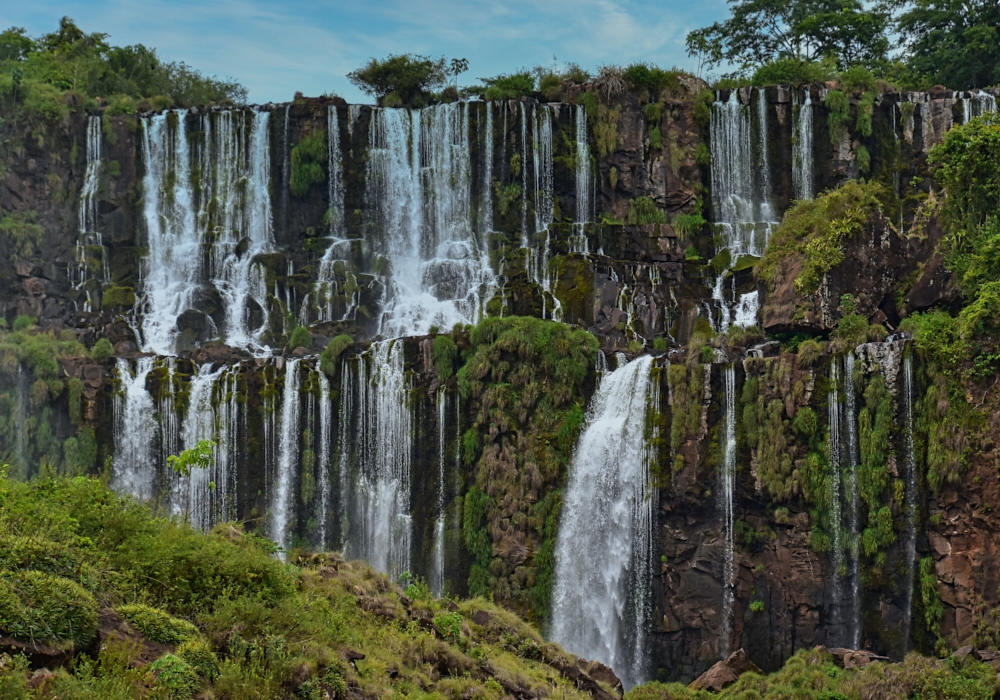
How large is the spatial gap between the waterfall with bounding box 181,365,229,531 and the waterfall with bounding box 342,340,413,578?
3897 mm

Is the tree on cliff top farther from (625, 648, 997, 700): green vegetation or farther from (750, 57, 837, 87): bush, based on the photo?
(625, 648, 997, 700): green vegetation

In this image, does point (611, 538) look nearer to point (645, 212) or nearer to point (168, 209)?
point (645, 212)

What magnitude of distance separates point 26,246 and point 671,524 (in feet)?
83.1

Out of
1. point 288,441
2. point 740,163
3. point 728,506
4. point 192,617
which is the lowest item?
point 728,506

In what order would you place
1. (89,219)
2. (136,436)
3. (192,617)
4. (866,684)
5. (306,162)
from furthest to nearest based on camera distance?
(89,219), (306,162), (136,436), (866,684), (192,617)

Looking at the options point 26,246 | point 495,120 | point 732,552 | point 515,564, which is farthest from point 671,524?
point 26,246

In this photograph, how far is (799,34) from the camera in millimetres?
48656

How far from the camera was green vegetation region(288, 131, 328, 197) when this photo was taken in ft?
130

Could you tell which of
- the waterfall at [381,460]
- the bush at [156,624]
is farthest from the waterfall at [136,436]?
the bush at [156,624]

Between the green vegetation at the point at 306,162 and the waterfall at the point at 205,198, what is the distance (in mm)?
1194

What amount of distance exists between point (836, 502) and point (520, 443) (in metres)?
8.31

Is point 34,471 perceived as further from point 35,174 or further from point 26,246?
point 35,174

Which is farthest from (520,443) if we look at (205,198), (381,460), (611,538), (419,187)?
(205,198)

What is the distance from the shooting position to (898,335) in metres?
27.3
